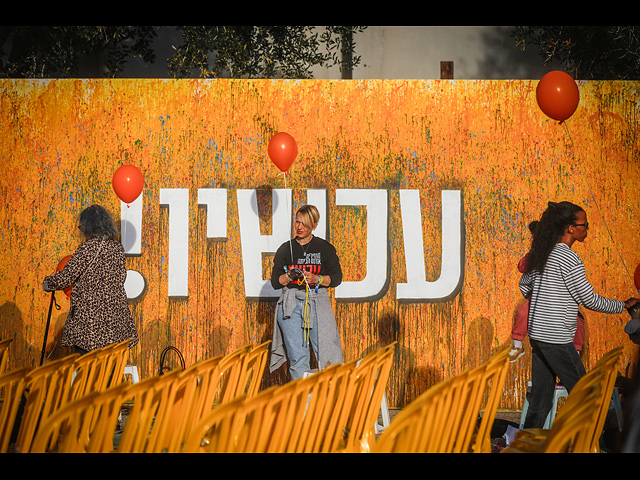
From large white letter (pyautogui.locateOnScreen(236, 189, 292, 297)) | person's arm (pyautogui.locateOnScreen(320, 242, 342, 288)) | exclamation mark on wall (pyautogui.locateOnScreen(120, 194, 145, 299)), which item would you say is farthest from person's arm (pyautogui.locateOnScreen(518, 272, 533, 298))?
exclamation mark on wall (pyautogui.locateOnScreen(120, 194, 145, 299))

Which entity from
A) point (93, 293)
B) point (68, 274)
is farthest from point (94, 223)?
point (93, 293)

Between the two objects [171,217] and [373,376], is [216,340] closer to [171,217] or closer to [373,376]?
[171,217]

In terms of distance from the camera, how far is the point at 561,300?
12.2ft

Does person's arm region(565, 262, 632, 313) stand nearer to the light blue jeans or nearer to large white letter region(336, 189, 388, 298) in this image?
the light blue jeans

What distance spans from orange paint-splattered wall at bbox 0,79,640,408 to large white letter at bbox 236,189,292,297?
0.23 feet

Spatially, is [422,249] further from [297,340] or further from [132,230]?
[132,230]

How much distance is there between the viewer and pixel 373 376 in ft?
8.73

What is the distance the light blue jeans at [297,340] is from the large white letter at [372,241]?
37.7 inches

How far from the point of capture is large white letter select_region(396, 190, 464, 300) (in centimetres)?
547

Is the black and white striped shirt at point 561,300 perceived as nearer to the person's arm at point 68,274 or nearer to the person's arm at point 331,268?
the person's arm at point 331,268

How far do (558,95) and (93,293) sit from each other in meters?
3.82

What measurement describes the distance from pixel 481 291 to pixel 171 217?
9.77 feet

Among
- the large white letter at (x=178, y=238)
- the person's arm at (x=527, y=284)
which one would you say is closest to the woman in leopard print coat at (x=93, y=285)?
the large white letter at (x=178, y=238)
